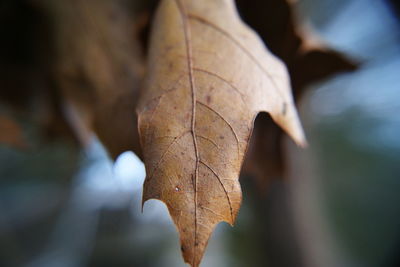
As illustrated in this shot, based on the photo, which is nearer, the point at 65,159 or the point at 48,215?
the point at 65,159

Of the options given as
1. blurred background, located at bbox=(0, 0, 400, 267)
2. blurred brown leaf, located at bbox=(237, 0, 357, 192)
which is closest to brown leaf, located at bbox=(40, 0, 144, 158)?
blurred background, located at bbox=(0, 0, 400, 267)

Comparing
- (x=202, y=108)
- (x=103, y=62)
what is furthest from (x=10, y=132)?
(x=202, y=108)

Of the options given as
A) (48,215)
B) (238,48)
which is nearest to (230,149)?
(238,48)

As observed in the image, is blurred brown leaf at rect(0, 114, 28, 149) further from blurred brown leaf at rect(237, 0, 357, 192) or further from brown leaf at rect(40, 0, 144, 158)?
blurred brown leaf at rect(237, 0, 357, 192)

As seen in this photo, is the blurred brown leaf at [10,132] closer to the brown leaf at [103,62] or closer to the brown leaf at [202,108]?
the brown leaf at [103,62]

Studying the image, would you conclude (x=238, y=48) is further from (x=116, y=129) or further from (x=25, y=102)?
(x=25, y=102)

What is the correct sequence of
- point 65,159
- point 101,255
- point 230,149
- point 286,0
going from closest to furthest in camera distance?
point 230,149, point 286,0, point 65,159, point 101,255

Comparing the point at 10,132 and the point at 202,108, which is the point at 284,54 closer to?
the point at 202,108
